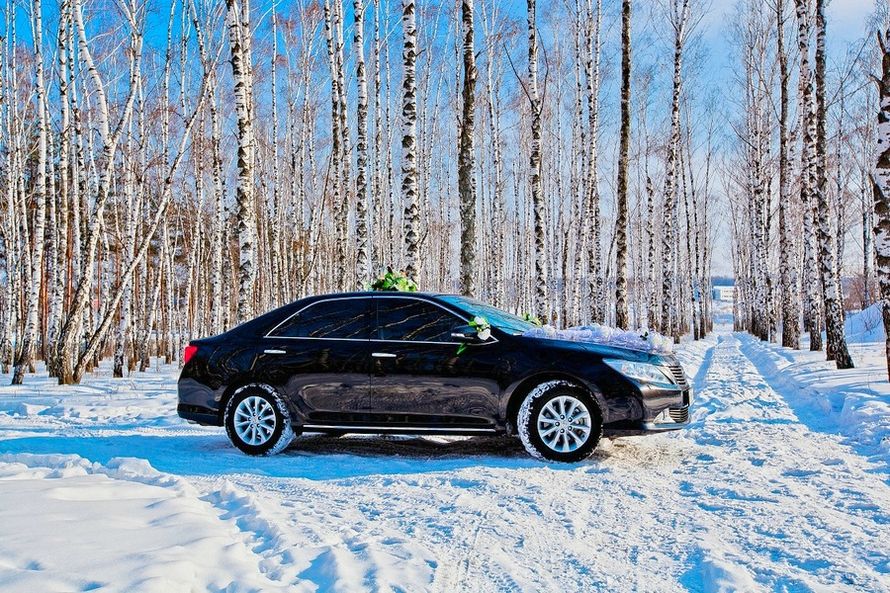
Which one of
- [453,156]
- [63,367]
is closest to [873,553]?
[63,367]

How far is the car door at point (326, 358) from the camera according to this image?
654 centimetres

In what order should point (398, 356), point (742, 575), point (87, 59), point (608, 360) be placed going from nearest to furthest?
1. point (742, 575)
2. point (608, 360)
3. point (398, 356)
4. point (87, 59)

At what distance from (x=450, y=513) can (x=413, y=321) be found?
251cm

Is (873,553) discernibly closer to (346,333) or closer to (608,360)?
(608,360)

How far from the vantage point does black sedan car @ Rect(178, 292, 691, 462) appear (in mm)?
6047

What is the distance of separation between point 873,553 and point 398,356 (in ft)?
13.5

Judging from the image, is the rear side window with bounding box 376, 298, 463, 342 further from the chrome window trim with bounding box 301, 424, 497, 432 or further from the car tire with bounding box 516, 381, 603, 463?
the car tire with bounding box 516, 381, 603, 463

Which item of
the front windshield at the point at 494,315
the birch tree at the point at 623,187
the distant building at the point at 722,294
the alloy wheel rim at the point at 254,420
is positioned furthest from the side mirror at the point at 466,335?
the distant building at the point at 722,294

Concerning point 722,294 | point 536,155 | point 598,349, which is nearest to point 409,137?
point 536,155

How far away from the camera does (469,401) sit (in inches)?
247

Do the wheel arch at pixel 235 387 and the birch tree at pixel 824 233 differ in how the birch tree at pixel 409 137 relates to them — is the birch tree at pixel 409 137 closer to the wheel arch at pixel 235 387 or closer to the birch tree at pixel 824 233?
the wheel arch at pixel 235 387

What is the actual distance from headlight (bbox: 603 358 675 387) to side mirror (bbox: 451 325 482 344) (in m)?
1.23

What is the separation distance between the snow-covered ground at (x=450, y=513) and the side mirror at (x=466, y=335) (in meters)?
1.14

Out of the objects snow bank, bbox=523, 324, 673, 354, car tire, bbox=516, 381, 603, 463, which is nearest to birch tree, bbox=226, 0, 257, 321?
snow bank, bbox=523, 324, 673, 354
